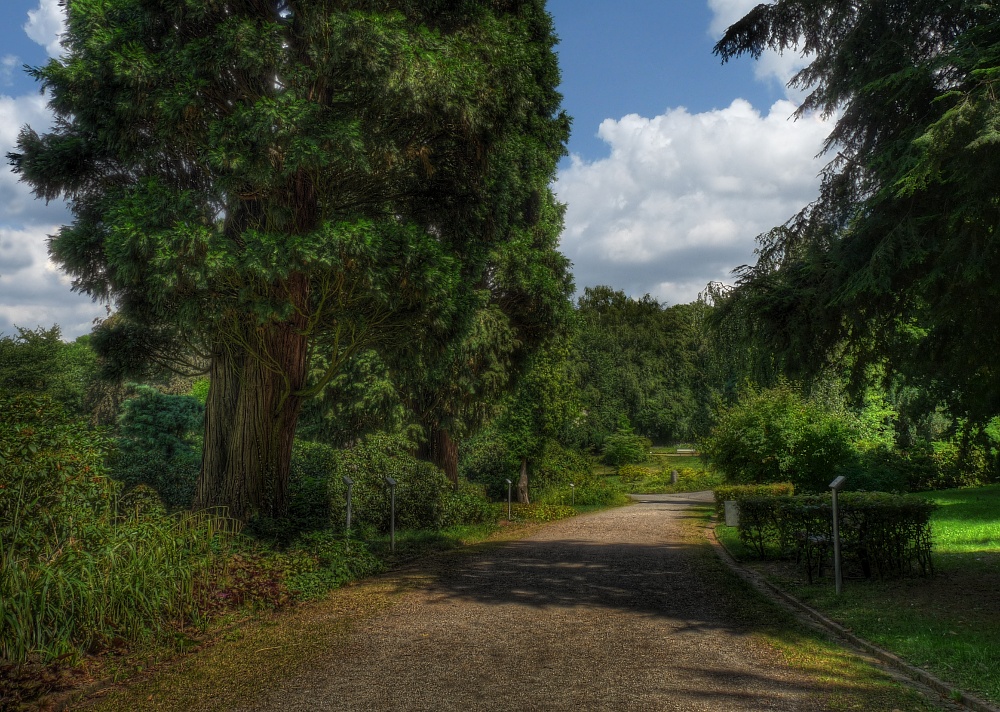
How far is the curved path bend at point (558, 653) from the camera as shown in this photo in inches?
189

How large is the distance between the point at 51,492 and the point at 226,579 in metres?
2.26

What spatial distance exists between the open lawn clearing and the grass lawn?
542 mm

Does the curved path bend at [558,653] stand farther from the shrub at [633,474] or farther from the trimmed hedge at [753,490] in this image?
the shrub at [633,474]

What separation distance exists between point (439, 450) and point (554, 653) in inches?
597

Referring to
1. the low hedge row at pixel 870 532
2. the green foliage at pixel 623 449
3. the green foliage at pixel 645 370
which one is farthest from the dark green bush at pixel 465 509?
the green foliage at pixel 645 370

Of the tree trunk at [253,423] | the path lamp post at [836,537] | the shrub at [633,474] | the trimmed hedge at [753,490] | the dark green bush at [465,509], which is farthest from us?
the shrub at [633,474]

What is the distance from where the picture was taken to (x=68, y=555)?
5.88 m

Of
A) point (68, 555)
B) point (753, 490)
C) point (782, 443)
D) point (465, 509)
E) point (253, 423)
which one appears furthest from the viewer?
point (465, 509)

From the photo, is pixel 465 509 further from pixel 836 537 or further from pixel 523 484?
pixel 836 537

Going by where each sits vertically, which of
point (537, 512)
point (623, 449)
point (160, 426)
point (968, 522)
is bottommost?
point (537, 512)

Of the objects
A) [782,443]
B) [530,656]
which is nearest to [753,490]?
[782,443]

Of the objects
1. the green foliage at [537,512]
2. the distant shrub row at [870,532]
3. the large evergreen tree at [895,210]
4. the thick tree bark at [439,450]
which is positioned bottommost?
the green foliage at [537,512]

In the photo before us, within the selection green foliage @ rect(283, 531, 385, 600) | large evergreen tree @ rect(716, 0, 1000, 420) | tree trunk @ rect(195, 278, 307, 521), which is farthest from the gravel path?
large evergreen tree @ rect(716, 0, 1000, 420)

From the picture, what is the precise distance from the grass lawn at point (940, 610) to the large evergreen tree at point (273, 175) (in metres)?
6.05
